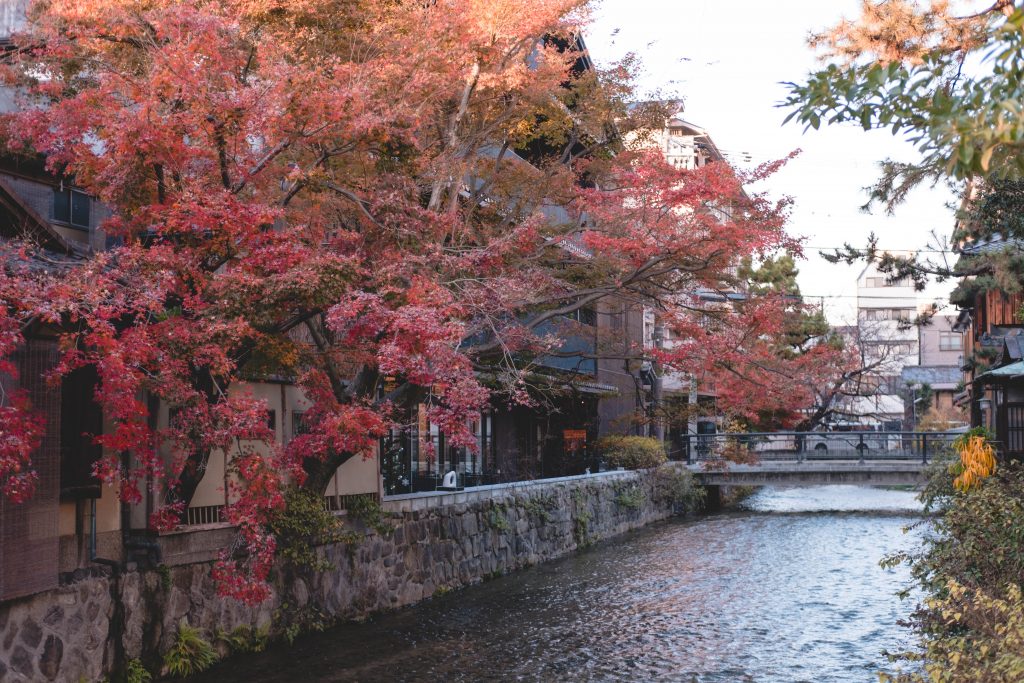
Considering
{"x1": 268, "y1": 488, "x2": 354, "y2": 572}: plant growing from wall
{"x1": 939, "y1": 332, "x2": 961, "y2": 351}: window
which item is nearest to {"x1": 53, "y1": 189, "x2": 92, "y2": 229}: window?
{"x1": 268, "y1": 488, "x2": 354, "y2": 572}: plant growing from wall

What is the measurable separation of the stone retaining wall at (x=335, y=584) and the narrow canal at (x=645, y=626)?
20.5 inches

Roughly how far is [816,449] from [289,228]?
118 feet

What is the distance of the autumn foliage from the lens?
11789 mm

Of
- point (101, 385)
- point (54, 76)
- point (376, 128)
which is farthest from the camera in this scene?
point (54, 76)

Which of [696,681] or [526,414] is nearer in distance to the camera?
[696,681]

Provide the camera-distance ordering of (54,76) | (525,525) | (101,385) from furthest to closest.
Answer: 1. (525,525)
2. (54,76)
3. (101,385)

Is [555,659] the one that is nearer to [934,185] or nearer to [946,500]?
[946,500]

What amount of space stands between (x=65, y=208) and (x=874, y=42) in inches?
481

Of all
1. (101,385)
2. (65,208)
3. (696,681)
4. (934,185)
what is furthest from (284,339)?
(934,185)

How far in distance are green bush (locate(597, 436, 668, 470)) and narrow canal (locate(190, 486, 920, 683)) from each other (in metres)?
7.45

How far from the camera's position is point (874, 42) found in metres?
13.4

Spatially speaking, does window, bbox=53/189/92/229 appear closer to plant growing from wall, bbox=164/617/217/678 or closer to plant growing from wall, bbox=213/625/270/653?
plant growing from wall, bbox=164/617/217/678

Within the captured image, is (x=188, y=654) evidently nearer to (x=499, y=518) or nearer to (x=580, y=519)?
(x=499, y=518)

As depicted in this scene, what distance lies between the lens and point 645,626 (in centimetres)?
1664
